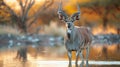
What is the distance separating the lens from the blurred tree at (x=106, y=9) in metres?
69.6

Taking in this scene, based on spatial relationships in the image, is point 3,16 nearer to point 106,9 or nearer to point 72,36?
point 106,9

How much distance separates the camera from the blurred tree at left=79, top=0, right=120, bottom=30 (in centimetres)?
6962

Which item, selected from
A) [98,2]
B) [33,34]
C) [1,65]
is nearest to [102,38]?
[33,34]

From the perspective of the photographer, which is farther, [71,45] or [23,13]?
[23,13]

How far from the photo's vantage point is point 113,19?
71.8 meters

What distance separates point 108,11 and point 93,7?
248 centimetres

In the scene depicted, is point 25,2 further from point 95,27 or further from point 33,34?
point 95,27

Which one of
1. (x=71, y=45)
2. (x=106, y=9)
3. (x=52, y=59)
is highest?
(x=106, y=9)

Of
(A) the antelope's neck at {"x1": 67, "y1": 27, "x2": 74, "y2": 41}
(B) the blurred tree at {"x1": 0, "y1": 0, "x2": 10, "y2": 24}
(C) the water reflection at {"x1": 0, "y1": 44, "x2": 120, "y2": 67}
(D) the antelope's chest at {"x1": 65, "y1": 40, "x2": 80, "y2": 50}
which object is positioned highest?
(B) the blurred tree at {"x1": 0, "y1": 0, "x2": 10, "y2": 24}

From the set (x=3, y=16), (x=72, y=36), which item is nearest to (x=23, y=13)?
(x=3, y=16)

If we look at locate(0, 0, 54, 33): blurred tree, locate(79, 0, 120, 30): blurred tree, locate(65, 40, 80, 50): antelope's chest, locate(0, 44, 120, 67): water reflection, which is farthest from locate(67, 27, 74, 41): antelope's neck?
locate(79, 0, 120, 30): blurred tree

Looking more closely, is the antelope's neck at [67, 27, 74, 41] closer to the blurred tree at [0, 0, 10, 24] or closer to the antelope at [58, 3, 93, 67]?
the antelope at [58, 3, 93, 67]

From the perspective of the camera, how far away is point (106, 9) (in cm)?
7094

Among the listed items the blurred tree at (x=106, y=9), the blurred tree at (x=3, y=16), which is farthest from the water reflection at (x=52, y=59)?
the blurred tree at (x=106, y=9)
